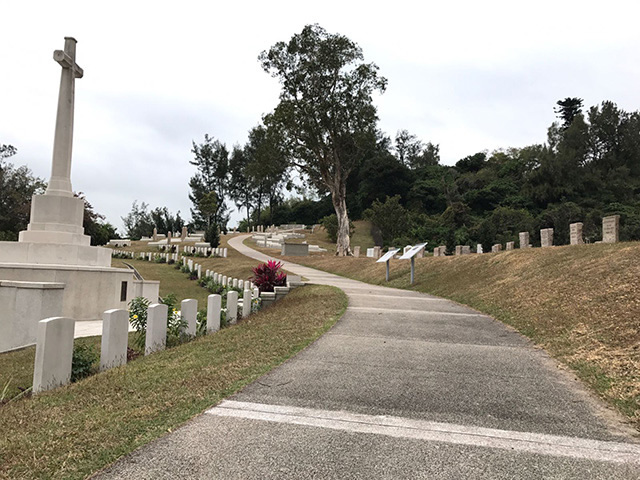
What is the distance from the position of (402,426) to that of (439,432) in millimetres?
272

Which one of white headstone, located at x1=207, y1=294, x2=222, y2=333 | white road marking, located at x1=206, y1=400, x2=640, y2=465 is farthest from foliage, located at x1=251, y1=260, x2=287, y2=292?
white road marking, located at x1=206, y1=400, x2=640, y2=465

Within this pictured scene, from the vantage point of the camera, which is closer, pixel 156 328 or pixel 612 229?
pixel 156 328

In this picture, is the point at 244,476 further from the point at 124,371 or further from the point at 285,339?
the point at 285,339

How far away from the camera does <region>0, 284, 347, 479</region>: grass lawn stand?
2740 millimetres

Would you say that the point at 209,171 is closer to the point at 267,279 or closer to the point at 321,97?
the point at 321,97

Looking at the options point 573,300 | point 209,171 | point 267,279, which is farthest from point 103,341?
point 209,171

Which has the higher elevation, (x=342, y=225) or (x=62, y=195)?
(x=342, y=225)

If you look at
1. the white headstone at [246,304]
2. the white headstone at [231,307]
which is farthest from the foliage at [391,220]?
the white headstone at [231,307]

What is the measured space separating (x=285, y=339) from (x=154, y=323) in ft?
6.40

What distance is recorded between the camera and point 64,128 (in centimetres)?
1411

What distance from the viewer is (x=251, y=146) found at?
80562 millimetres

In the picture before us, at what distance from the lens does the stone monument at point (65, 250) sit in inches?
467

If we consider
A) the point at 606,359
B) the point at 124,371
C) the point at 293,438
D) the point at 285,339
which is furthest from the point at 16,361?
the point at 606,359

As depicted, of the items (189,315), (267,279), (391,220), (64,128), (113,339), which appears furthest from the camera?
(391,220)
